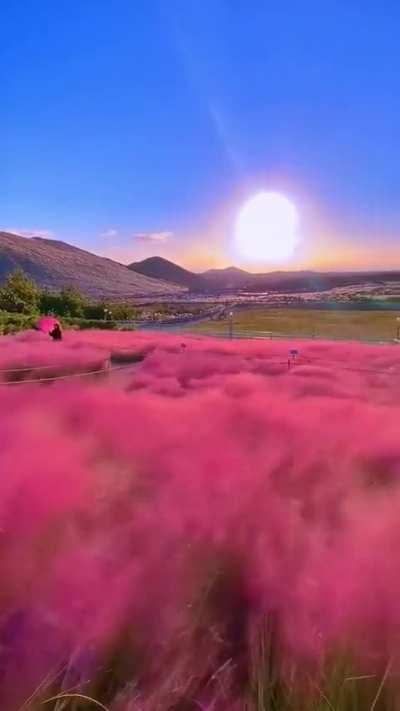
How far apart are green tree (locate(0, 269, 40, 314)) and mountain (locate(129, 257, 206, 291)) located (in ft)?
324

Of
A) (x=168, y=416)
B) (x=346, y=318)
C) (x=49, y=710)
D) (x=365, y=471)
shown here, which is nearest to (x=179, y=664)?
(x=49, y=710)

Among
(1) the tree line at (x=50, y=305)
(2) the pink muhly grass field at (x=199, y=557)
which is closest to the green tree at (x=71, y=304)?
(1) the tree line at (x=50, y=305)

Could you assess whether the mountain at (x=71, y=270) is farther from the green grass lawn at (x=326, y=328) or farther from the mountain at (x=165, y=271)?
the green grass lawn at (x=326, y=328)

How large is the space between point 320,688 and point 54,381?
118 inches

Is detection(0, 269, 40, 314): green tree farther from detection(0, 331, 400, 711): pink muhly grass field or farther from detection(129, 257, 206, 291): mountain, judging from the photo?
detection(129, 257, 206, 291): mountain

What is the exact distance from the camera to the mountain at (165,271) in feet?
442

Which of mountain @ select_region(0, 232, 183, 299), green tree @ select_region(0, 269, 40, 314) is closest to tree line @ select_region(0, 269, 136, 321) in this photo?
green tree @ select_region(0, 269, 40, 314)

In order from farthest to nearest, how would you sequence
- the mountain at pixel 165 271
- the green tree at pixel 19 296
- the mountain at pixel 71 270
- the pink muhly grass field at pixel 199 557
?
1. the mountain at pixel 165 271
2. the mountain at pixel 71 270
3. the green tree at pixel 19 296
4. the pink muhly grass field at pixel 199 557

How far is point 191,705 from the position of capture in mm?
1923

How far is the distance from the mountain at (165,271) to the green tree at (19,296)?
9870 cm

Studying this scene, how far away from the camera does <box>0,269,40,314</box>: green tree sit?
84.5 ft

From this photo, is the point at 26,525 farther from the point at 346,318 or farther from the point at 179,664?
the point at 346,318

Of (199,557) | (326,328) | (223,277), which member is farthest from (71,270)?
(199,557)

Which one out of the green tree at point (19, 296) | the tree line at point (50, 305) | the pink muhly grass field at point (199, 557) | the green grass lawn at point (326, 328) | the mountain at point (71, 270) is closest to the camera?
the pink muhly grass field at point (199, 557)
